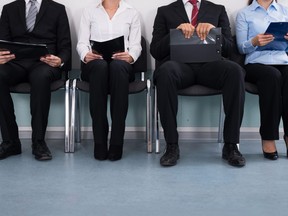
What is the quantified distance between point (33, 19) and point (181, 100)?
1.26 meters

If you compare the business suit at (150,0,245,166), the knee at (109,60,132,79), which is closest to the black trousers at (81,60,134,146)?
the knee at (109,60,132,79)

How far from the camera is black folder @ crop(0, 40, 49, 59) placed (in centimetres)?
263

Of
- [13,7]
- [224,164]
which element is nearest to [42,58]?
[13,7]

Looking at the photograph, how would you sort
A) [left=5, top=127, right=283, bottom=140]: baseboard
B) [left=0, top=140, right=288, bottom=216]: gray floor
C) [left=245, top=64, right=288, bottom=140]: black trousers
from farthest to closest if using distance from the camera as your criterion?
[left=5, top=127, right=283, bottom=140]: baseboard
[left=245, top=64, right=288, bottom=140]: black trousers
[left=0, top=140, right=288, bottom=216]: gray floor

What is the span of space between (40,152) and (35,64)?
2.08 feet

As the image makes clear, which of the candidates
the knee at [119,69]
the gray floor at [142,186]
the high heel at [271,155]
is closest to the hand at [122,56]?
the knee at [119,69]

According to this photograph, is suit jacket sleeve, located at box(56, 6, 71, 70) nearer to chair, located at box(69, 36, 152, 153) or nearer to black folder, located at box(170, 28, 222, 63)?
chair, located at box(69, 36, 152, 153)

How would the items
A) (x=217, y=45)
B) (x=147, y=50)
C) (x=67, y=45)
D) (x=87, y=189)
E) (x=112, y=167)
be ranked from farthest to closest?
(x=147, y=50), (x=67, y=45), (x=217, y=45), (x=112, y=167), (x=87, y=189)

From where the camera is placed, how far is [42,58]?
284 cm

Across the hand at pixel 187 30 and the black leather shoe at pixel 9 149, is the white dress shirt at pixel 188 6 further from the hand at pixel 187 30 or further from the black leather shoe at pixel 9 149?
the black leather shoe at pixel 9 149

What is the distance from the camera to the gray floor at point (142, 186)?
1854 mm

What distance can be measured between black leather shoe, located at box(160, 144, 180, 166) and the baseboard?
75 cm

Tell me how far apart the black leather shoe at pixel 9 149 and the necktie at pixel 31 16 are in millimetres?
837

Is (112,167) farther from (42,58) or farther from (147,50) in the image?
(147,50)
